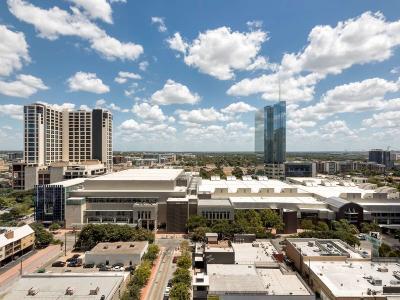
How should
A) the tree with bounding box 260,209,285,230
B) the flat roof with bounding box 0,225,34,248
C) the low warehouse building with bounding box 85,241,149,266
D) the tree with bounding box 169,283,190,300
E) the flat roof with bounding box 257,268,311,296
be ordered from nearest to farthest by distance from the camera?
the flat roof with bounding box 257,268,311,296
the tree with bounding box 169,283,190,300
the low warehouse building with bounding box 85,241,149,266
the flat roof with bounding box 0,225,34,248
the tree with bounding box 260,209,285,230

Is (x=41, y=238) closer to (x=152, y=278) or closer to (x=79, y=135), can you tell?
(x=152, y=278)

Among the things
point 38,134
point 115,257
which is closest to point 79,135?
point 38,134

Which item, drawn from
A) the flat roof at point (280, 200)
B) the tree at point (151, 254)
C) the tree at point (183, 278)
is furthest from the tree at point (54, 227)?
the tree at point (183, 278)

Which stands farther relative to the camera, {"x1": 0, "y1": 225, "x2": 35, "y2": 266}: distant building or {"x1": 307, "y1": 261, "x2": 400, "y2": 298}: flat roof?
{"x1": 0, "y1": 225, "x2": 35, "y2": 266}: distant building

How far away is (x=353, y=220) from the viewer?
8738cm

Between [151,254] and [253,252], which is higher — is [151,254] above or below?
below

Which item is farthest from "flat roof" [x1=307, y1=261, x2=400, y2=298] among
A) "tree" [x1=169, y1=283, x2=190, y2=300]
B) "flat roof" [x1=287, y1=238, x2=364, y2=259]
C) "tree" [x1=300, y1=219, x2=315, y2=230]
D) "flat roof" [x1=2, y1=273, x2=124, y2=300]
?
"tree" [x1=300, y1=219, x2=315, y2=230]

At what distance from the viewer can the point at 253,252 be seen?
5981 centimetres

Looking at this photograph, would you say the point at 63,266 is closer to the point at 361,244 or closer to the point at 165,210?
the point at 165,210

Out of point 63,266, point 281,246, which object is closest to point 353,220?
point 281,246

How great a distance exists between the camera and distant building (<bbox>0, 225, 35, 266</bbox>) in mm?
59500

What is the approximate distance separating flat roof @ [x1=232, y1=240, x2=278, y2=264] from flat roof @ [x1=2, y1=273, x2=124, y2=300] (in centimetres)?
2071

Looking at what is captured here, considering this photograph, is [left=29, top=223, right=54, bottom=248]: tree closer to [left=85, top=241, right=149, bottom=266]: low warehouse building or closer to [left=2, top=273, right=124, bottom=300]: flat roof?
[left=85, top=241, right=149, bottom=266]: low warehouse building

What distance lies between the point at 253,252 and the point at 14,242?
45293mm
